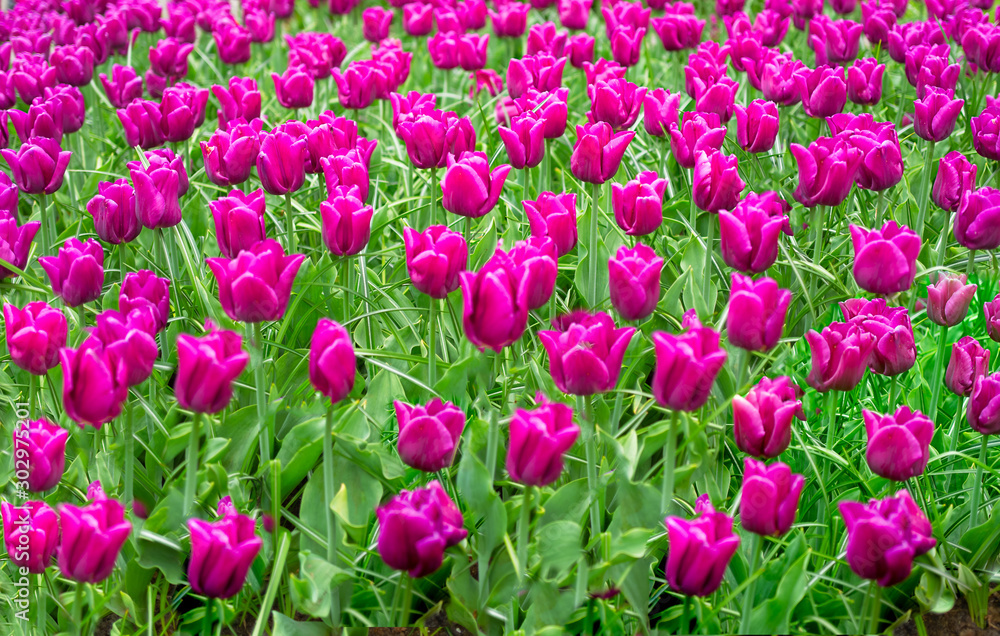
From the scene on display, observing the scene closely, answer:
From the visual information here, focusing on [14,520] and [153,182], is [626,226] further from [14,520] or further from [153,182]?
[14,520]

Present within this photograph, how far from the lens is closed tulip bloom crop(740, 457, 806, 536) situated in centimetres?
153

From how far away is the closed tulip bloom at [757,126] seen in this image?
2666 mm

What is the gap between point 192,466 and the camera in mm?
1749

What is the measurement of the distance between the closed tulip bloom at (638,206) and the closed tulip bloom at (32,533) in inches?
54.2

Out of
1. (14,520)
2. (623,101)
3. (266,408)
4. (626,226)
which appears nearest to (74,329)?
(266,408)

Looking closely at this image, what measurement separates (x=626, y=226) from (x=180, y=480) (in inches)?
45.8

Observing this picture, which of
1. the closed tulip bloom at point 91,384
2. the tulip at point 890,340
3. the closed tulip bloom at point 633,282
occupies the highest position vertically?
the closed tulip bloom at point 91,384

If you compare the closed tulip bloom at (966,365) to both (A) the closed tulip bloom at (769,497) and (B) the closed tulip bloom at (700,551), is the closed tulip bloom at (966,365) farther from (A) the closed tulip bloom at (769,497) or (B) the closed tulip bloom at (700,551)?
(B) the closed tulip bloom at (700,551)

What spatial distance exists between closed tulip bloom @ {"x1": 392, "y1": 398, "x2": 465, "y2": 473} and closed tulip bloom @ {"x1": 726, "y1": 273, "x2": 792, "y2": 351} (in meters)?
0.53

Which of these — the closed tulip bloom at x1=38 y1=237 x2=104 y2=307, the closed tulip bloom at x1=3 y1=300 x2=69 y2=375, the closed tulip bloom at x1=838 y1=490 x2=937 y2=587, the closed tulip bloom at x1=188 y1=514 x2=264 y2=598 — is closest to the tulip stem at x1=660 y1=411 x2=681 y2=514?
the closed tulip bloom at x1=838 y1=490 x2=937 y2=587

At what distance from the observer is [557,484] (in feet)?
6.98

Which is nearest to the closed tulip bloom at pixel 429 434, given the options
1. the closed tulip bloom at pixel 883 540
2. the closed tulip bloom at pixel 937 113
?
the closed tulip bloom at pixel 883 540

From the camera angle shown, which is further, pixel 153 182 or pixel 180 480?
pixel 153 182

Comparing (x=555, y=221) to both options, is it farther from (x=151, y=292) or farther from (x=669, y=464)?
(x=151, y=292)
